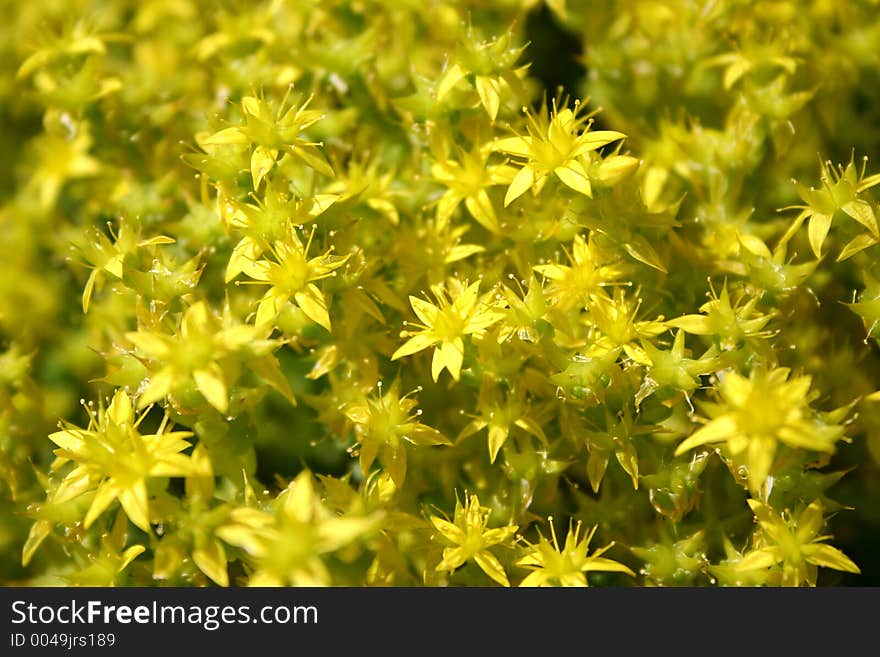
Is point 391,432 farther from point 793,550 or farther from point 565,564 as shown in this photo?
point 793,550

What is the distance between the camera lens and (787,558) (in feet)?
2.80

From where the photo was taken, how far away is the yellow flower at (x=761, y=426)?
0.78m

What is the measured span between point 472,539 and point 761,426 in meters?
0.27

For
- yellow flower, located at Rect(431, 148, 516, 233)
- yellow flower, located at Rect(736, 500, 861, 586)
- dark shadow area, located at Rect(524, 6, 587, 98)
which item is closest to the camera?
yellow flower, located at Rect(736, 500, 861, 586)

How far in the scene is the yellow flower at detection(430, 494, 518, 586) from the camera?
0.87 m

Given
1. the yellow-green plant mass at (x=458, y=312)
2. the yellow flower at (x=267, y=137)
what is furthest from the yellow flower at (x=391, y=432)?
the yellow flower at (x=267, y=137)

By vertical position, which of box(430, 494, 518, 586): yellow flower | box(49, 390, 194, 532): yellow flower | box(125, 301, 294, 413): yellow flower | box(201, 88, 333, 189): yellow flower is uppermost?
box(201, 88, 333, 189): yellow flower

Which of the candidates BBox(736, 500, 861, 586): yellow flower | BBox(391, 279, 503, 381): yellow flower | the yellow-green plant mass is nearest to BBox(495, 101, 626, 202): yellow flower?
the yellow-green plant mass

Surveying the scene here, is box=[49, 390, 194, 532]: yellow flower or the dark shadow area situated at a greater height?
the dark shadow area

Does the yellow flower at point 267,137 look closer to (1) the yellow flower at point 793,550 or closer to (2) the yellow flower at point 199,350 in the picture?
(2) the yellow flower at point 199,350

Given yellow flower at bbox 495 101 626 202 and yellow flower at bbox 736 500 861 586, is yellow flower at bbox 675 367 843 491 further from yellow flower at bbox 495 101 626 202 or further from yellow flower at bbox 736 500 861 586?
yellow flower at bbox 495 101 626 202

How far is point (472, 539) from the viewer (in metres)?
0.88

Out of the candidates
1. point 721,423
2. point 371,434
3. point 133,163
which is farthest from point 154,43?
point 721,423

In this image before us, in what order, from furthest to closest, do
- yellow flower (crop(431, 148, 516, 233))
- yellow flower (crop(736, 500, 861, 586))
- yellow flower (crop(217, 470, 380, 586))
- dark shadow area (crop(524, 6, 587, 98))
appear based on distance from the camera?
dark shadow area (crop(524, 6, 587, 98)) < yellow flower (crop(431, 148, 516, 233)) < yellow flower (crop(736, 500, 861, 586)) < yellow flower (crop(217, 470, 380, 586))
